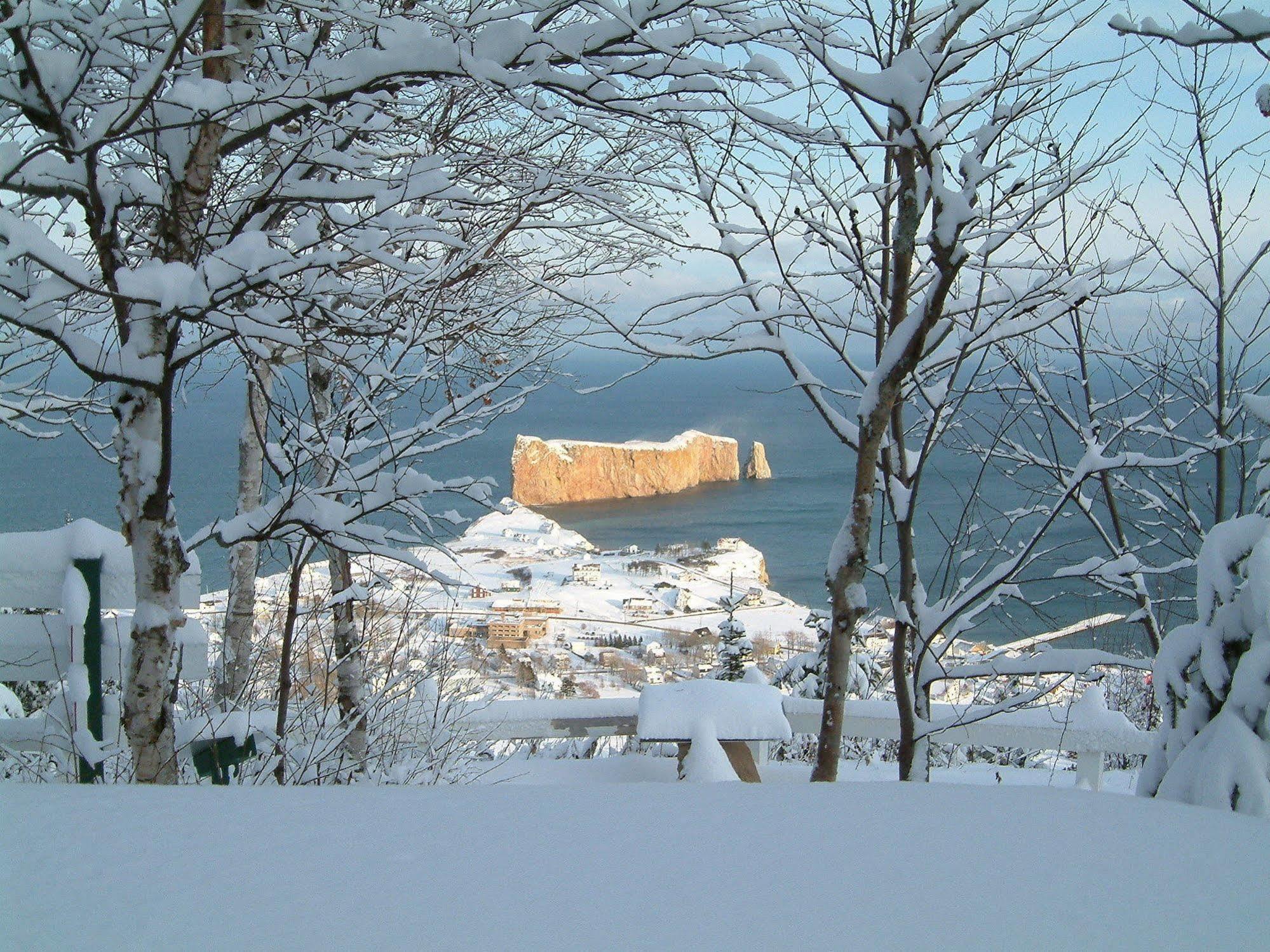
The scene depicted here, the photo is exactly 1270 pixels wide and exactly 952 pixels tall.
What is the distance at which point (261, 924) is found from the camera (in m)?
1.11

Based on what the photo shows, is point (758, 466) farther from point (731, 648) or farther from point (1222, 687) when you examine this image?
point (1222, 687)

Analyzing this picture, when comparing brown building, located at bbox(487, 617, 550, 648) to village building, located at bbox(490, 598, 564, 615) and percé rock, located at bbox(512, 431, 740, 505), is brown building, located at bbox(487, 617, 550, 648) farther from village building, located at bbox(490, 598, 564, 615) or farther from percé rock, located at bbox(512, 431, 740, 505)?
percé rock, located at bbox(512, 431, 740, 505)

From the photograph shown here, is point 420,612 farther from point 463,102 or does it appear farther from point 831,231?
point 831,231

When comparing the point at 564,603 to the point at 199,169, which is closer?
the point at 199,169

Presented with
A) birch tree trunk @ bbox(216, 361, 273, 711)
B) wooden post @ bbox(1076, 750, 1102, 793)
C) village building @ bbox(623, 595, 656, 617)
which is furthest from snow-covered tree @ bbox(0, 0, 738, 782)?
village building @ bbox(623, 595, 656, 617)

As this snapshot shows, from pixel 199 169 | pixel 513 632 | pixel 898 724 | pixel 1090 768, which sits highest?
pixel 199 169

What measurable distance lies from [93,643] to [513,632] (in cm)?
662

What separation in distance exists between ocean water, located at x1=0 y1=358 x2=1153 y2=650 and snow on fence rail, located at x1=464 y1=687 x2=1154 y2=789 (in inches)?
14.7

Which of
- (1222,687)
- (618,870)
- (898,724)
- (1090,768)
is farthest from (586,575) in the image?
(618,870)

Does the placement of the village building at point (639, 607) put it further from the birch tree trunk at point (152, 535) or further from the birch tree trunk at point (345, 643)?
the birch tree trunk at point (152, 535)

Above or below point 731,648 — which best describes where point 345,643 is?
above

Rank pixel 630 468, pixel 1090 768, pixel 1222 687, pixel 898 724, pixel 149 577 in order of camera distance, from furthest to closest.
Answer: pixel 630 468, pixel 898 724, pixel 1090 768, pixel 149 577, pixel 1222 687

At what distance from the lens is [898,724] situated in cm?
336

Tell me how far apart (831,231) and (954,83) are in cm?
56
